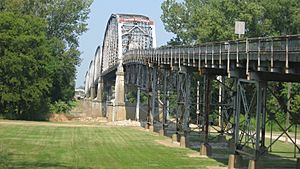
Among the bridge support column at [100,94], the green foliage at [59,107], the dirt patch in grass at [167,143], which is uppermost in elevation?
the bridge support column at [100,94]

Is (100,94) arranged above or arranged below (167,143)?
above

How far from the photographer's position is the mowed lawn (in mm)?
33969

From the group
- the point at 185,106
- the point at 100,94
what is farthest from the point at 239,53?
the point at 100,94

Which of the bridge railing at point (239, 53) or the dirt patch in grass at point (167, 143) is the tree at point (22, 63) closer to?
the bridge railing at point (239, 53)

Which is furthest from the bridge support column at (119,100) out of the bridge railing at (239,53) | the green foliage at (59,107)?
the bridge railing at (239,53)

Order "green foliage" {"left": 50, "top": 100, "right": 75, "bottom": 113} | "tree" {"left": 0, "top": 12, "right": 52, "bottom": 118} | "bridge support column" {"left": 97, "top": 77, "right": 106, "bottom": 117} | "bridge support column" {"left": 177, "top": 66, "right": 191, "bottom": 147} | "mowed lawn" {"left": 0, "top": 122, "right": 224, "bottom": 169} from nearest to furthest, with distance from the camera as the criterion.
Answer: "mowed lawn" {"left": 0, "top": 122, "right": 224, "bottom": 169}
"bridge support column" {"left": 177, "top": 66, "right": 191, "bottom": 147}
"tree" {"left": 0, "top": 12, "right": 52, "bottom": 118}
"green foliage" {"left": 50, "top": 100, "right": 75, "bottom": 113}
"bridge support column" {"left": 97, "top": 77, "right": 106, "bottom": 117}

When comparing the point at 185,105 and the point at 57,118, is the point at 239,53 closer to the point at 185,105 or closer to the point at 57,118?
the point at 185,105

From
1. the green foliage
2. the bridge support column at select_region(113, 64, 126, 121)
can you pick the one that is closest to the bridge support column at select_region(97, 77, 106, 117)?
the green foliage

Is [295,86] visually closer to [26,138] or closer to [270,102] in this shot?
[270,102]

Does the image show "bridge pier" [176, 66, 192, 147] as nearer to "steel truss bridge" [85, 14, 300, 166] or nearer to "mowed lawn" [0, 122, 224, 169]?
"steel truss bridge" [85, 14, 300, 166]

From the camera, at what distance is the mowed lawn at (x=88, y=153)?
33969mm

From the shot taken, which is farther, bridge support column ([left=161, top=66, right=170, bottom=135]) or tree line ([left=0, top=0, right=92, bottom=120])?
tree line ([left=0, top=0, right=92, bottom=120])

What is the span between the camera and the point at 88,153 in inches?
1578

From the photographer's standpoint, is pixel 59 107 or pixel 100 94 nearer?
pixel 59 107
